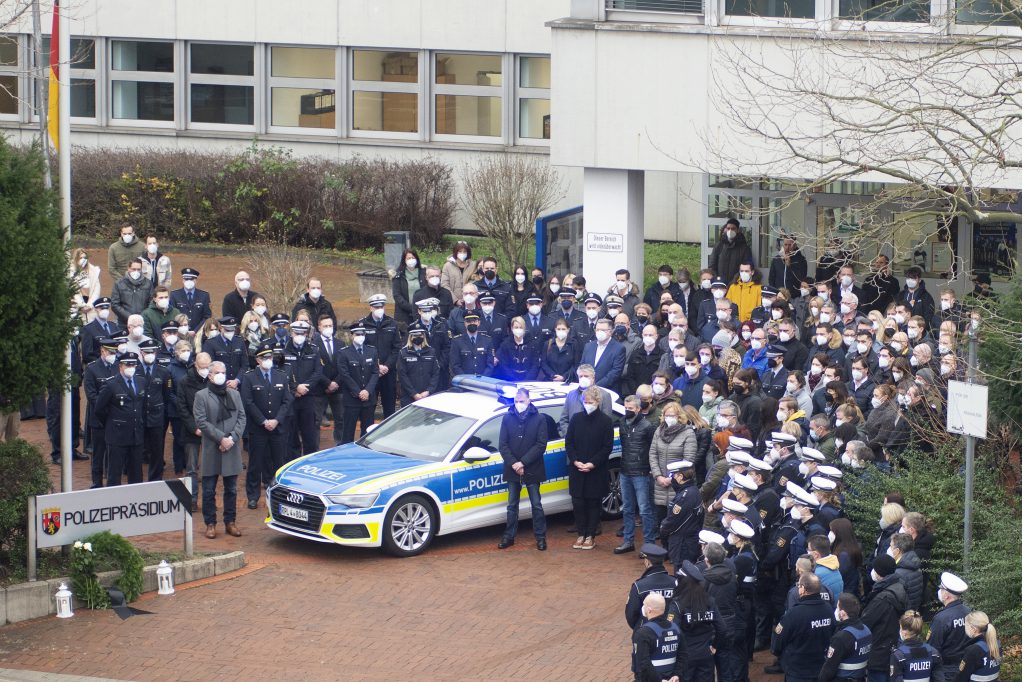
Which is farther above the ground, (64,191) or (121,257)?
(64,191)

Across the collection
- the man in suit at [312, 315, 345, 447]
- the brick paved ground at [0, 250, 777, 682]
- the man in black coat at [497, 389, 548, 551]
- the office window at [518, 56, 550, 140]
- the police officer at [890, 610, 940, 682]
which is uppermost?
the office window at [518, 56, 550, 140]

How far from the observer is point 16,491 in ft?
47.3

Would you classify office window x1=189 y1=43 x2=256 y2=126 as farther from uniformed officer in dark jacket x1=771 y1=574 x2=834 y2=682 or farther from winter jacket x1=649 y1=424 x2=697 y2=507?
uniformed officer in dark jacket x1=771 y1=574 x2=834 y2=682

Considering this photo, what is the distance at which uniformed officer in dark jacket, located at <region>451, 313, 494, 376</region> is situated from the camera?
20094mm

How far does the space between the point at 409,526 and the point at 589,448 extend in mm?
2156

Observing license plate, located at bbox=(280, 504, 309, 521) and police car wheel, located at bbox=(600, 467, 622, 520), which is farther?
police car wheel, located at bbox=(600, 467, 622, 520)

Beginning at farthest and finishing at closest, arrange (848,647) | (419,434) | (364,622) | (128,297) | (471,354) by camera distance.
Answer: (128,297) < (471,354) < (419,434) < (364,622) < (848,647)

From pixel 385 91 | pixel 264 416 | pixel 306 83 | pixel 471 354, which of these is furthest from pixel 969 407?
pixel 306 83

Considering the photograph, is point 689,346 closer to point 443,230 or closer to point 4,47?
point 443,230

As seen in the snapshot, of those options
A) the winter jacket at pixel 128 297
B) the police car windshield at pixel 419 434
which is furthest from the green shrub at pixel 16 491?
the winter jacket at pixel 128 297

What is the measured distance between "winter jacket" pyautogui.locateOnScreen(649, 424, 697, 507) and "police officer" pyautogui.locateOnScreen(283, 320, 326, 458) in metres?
5.05

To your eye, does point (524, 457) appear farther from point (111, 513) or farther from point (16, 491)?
point (16, 491)

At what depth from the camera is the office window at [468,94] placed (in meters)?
35.7

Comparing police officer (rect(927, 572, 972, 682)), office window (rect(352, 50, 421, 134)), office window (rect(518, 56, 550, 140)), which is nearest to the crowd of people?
police officer (rect(927, 572, 972, 682))
